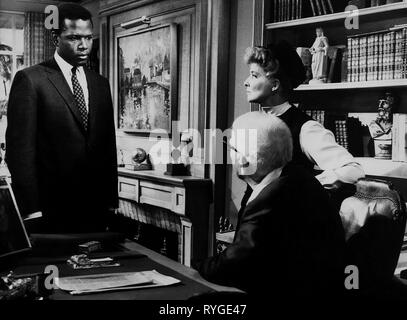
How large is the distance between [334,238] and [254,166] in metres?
0.32

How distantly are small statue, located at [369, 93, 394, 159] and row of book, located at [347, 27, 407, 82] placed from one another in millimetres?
132

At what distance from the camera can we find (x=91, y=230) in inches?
96.3

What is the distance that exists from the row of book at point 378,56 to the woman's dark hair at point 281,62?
0.25 metres

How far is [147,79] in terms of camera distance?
4.23 metres

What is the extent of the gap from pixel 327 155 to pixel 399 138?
373mm

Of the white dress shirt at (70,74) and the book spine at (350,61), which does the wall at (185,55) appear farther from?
the white dress shirt at (70,74)

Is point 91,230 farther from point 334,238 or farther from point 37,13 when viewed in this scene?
point 37,13

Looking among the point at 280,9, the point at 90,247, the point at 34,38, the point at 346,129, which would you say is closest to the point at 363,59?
the point at 346,129

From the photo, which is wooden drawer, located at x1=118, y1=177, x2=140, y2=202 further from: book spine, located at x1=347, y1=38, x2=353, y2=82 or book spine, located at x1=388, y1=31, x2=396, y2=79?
book spine, located at x1=388, y1=31, x2=396, y2=79

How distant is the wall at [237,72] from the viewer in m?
3.37

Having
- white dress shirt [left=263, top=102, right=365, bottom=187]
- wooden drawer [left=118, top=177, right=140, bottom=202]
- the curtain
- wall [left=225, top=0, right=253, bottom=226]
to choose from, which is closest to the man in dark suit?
white dress shirt [left=263, top=102, right=365, bottom=187]

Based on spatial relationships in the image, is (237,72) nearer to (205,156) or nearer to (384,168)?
(205,156)

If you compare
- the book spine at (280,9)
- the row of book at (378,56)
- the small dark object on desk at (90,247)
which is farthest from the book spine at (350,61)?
the small dark object on desk at (90,247)
